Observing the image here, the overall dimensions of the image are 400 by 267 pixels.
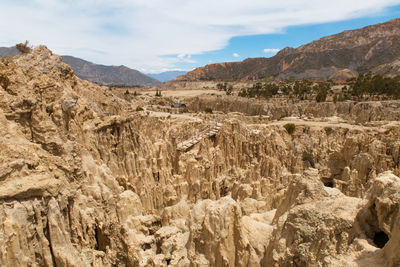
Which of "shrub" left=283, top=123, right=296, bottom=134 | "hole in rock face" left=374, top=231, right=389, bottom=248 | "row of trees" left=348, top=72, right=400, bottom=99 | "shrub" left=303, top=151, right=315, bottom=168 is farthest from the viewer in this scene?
"row of trees" left=348, top=72, right=400, bottom=99

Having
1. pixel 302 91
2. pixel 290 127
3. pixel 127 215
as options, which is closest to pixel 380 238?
pixel 127 215

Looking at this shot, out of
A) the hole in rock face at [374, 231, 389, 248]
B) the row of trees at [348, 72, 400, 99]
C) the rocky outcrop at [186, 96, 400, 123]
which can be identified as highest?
the row of trees at [348, 72, 400, 99]

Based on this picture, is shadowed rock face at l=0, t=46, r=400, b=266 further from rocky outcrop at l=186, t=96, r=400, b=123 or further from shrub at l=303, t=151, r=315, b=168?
rocky outcrop at l=186, t=96, r=400, b=123

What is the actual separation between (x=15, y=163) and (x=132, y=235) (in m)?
4.34

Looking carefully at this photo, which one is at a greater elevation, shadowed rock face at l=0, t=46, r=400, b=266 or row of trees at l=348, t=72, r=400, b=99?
row of trees at l=348, t=72, r=400, b=99

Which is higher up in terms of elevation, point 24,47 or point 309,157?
point 24,47

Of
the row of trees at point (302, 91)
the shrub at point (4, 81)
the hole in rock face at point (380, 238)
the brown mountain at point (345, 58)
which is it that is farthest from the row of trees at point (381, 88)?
the brown mountain at point (345, 58)

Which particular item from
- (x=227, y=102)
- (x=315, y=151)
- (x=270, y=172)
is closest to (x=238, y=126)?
(x=270, y=172)

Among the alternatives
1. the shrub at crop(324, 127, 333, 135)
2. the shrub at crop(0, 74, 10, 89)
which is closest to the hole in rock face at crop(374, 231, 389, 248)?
the shrub at crop(0, 74, 10, 89)

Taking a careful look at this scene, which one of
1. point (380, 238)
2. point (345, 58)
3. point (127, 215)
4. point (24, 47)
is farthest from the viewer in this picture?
point (345, 58)

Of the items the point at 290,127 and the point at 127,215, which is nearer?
the point at 127,215

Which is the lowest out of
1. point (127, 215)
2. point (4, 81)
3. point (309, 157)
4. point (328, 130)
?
point (309, 157)

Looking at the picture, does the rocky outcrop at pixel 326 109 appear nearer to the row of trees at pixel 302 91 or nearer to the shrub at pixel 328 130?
the row of trees at pixel 302 91

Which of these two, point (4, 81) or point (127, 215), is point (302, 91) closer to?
point (127, 215)
